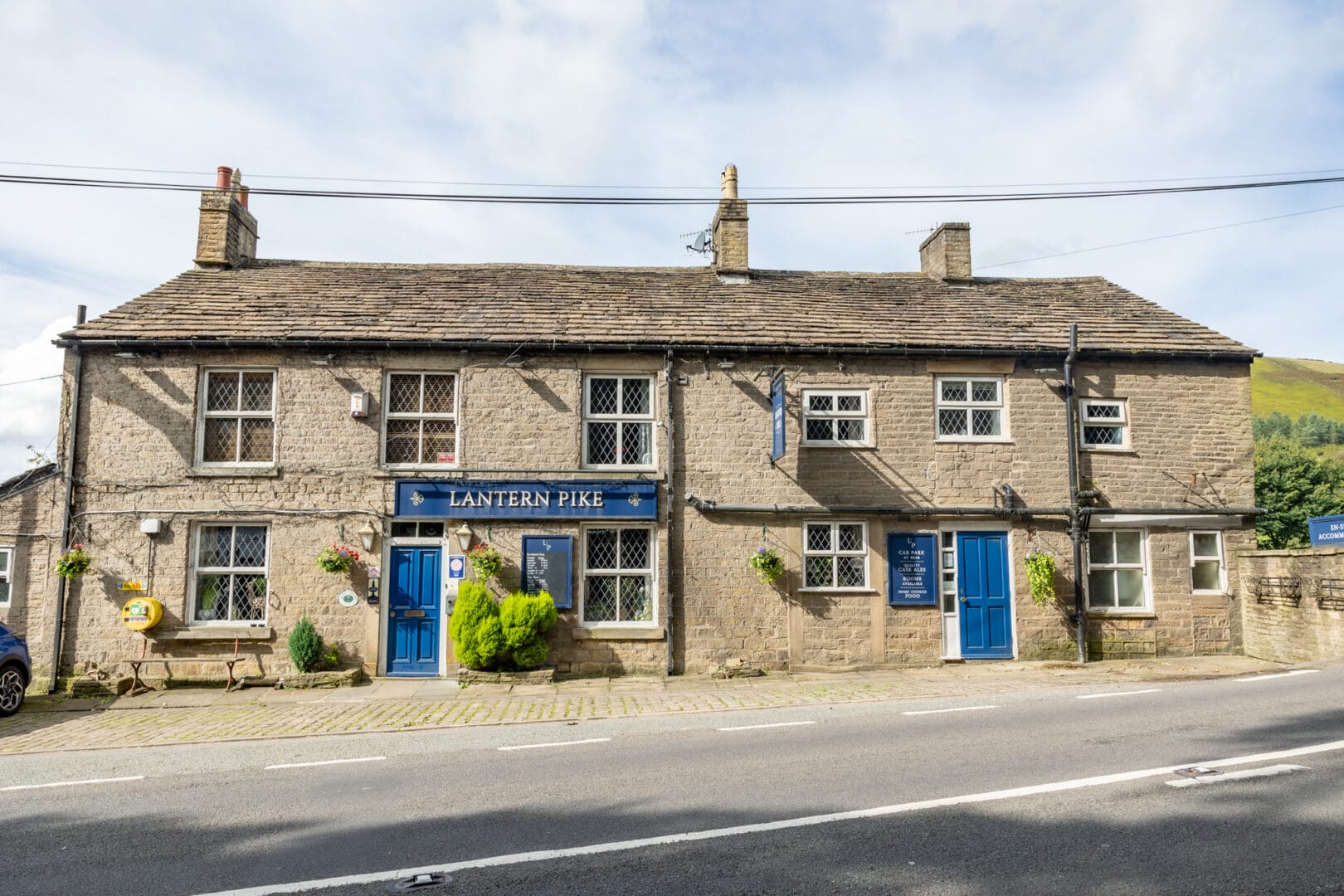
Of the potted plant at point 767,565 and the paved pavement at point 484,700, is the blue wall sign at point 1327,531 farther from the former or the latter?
the potted plant at point 767,565

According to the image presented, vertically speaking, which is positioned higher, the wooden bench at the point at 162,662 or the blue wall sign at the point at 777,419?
the blue wall sign at the point at 777,419

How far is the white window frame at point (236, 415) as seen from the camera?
14.3 metres

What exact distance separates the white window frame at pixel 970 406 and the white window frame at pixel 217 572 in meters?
11.1

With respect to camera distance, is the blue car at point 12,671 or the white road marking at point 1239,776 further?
the blue car at point 12,671

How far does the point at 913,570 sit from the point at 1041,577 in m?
2.04

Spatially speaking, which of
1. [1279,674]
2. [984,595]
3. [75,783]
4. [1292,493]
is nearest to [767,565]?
[984,595]

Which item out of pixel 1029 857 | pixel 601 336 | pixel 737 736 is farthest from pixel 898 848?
pixel 601 336

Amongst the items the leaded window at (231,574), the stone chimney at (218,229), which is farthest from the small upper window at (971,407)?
the stone chimney at (218,229)

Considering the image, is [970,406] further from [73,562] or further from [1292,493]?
[1292,493]

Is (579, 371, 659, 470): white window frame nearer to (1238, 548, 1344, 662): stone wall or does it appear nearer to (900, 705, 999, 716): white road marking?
(900, 705, 999, 716): white road marking

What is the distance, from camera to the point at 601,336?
14773 mm

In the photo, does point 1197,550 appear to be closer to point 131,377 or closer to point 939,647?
point 939,647

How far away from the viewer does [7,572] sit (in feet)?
46.3

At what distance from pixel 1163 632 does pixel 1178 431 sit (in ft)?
11.4
